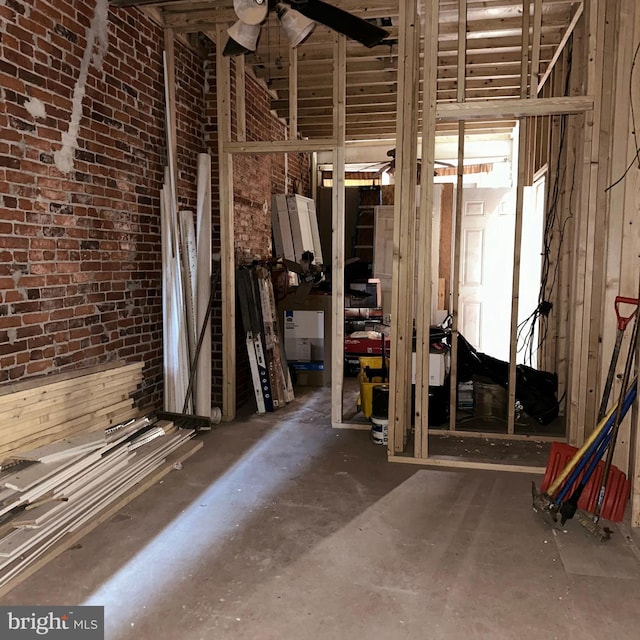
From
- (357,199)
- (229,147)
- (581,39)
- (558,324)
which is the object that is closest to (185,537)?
(229,147)

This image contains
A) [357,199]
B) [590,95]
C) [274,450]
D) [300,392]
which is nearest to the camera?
[590,95]

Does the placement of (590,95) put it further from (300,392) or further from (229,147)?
(300,392)

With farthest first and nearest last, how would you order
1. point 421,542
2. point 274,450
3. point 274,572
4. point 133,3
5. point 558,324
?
point 558,324 → point 274,450 → point 133,3 → point 421,542 → point 274,572

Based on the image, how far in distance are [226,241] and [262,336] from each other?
92 cm

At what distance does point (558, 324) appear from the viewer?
4828 millimetres

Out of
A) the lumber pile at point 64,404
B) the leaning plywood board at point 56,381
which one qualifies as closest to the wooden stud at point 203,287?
the lumber pile at point 64,404

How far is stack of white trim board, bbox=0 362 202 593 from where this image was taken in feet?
8.16

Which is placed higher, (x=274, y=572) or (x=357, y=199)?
(x=357, y=199)

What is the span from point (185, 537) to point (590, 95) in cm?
354

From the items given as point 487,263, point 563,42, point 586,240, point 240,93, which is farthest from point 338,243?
point 487,263
